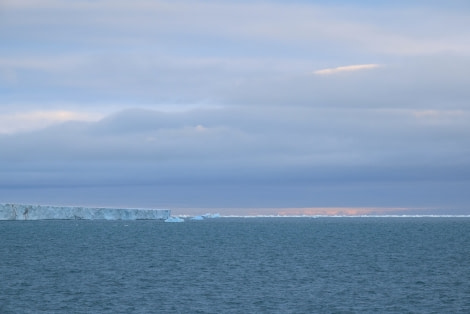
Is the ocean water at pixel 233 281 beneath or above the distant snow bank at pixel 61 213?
beneath

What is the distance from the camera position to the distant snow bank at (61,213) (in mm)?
142000

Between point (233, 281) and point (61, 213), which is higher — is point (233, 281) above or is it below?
below

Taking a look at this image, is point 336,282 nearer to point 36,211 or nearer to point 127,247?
point 127,247

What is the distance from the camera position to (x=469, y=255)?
2384 inches

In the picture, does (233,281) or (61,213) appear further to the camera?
(61,213)

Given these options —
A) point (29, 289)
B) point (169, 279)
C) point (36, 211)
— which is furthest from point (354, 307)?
point (36, 211)

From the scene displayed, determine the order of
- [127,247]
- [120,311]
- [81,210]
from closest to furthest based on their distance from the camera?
1. [120,311]
2. [127,247]
3. [81,210]

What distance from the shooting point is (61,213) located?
6142 inches

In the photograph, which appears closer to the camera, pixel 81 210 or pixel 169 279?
pixel 169 279

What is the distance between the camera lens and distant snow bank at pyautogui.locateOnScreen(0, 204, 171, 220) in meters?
142

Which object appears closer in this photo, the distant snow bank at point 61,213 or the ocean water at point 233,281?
the ocean water at point 233,281

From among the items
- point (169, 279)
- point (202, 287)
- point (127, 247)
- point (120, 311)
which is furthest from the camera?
point (127, 247)

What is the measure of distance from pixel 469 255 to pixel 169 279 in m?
30.6

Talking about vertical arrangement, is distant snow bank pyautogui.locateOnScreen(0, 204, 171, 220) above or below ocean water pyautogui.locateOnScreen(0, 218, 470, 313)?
above
